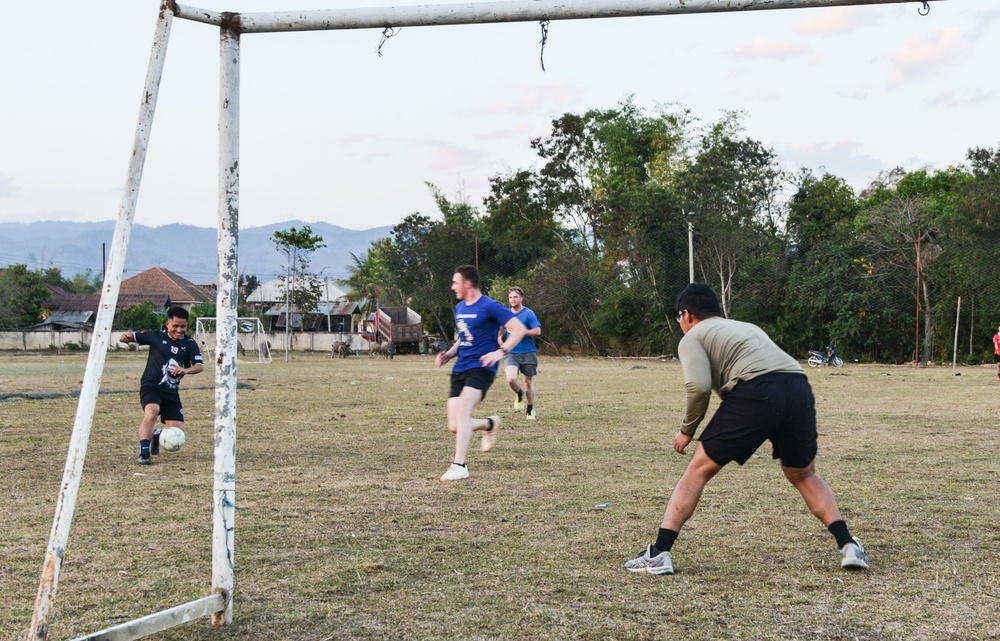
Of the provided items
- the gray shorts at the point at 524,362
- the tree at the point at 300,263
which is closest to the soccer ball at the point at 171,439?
the gray shorts at the point at 524,362

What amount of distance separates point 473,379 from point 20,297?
69899 mm

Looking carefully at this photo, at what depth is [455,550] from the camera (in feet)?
19.2

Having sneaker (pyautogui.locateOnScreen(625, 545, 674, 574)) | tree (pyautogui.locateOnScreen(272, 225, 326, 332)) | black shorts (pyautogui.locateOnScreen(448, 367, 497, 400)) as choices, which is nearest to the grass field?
sneaker (pyautogui.locateOnScreen(625, 545, 674, 574))

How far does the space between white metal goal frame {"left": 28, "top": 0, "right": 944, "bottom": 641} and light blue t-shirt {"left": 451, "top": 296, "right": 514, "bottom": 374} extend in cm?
456

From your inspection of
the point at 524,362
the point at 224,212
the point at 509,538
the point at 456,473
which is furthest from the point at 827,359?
the point at 224,212

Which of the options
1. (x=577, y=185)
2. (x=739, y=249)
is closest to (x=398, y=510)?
(x=739, y=249)

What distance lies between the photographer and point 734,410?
5.23 m

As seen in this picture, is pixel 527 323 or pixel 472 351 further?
pixel 527 323

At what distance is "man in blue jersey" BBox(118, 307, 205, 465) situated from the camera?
32.0 ft

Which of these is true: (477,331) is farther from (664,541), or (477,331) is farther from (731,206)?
(731,206)

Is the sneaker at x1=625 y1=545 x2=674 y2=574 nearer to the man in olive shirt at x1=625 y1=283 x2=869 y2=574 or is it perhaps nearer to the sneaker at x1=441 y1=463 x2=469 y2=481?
the man in olive shirt at x1=625 y1=283 x2=869 y2=574

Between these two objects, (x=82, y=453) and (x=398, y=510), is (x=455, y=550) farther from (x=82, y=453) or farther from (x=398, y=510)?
(x=82, y=453)

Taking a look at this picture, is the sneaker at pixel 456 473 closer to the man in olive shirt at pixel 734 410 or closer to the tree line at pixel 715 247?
the man in olive shirt at pixel 734 410

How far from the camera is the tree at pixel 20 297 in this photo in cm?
6831
